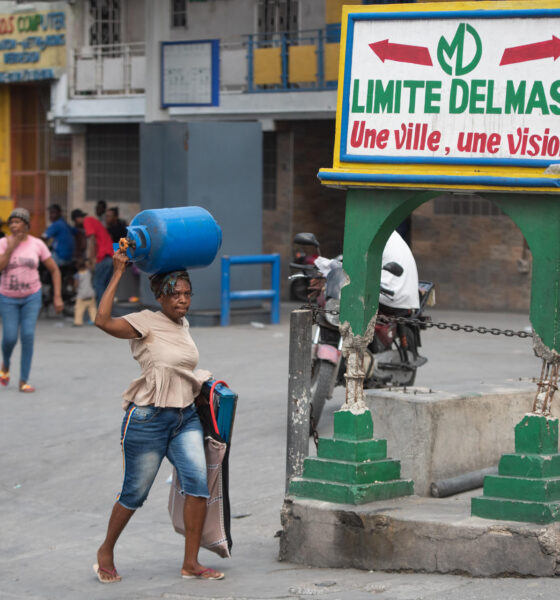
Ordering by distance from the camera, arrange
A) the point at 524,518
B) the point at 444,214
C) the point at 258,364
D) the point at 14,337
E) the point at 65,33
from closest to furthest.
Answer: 1. the point at 524,518
2. the point at 14,337
3. the point at 258,364
4. the point at 444,214
5. the point at 65,33

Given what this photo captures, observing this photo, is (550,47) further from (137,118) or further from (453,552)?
(137,118)

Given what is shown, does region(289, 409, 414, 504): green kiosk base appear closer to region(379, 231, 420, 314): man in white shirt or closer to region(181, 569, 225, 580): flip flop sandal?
region(181, 569, 225, 580): flip flop sandal

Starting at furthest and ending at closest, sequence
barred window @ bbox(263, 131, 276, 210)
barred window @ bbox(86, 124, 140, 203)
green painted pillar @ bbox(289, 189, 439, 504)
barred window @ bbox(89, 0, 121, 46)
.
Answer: barred window @ bbox(89, 0, 121, 46) < barred window @ bbox(86, 124, 140, 203) < barred window @ bbox(263, 131, 276, 210) < green painted pillar @ bbox(289, 189, 439, 504)

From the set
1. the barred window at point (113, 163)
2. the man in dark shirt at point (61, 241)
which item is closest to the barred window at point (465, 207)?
the man in dark shirt at point (61, 241)

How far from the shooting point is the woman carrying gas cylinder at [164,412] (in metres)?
6.29

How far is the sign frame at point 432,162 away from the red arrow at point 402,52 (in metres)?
0.13

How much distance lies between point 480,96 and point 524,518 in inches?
82.5

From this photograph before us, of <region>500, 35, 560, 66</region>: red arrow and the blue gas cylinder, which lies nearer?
<region>500, 35, 560, 66</region>: red arrow

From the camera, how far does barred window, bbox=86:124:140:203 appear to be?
86.3 feet

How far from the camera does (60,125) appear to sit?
1069 inches

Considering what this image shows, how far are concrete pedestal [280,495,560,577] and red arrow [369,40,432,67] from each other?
2.32 metres

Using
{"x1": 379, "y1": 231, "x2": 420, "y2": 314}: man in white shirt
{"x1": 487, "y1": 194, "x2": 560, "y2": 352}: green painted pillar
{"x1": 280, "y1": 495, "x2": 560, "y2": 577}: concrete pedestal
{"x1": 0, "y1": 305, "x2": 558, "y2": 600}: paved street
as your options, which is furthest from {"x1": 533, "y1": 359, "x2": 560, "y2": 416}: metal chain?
{"x1": 379, "y1": 231, "x2": 420, "y2": 314}: man in white shirt

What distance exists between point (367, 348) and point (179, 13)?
57.1ft

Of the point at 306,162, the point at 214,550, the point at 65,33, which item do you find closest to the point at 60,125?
the point at 65,33
